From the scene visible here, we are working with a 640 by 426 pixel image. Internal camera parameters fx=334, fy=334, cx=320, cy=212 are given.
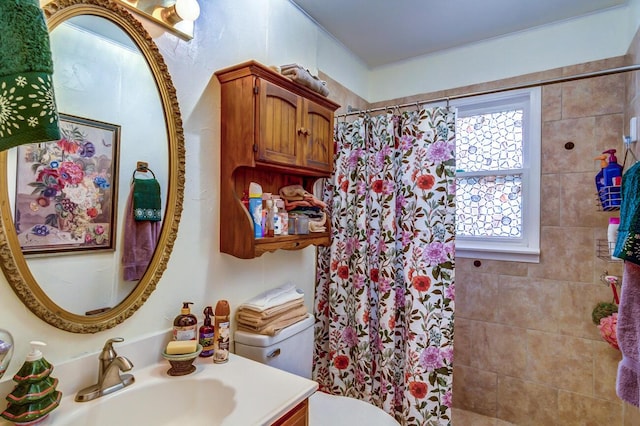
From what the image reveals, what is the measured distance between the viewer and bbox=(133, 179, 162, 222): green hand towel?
3.76ft

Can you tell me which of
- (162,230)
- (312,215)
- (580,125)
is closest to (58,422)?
(162,230)

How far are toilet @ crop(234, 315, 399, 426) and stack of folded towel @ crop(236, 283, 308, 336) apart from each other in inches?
1.1

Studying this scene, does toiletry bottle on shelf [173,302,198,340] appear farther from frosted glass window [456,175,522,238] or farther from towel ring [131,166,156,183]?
frosted glass window [456,175,522,238]

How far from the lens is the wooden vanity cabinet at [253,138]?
1357mm

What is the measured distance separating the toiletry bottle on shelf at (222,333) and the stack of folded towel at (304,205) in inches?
21.7

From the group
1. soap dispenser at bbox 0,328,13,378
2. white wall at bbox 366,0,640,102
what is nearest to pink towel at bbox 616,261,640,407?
white wall at bbox 366,0,640,102

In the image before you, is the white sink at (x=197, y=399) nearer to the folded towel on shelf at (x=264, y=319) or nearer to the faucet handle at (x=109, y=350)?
the faucet handle at (x=109, y=350)

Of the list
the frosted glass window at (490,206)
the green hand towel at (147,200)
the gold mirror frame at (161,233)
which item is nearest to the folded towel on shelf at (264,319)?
the gold mirror frame at (161,233)

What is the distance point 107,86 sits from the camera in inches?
41.9

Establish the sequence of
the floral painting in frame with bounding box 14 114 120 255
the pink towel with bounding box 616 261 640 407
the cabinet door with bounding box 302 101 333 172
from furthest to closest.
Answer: the cabinet door with bounding box 302 101 333 172, the pink towel with bounding box 616 261 640 407, the floral painting in frame with bounding box 14 114 120 255

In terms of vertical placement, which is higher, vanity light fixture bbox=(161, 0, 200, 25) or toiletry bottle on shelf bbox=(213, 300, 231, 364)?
vanity light fixture bbox=(161, 0, 200, 25)

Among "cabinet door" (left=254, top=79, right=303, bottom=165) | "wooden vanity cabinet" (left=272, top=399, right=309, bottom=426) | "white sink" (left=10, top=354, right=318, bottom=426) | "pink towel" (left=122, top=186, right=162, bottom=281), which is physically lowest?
"wooden vanity cabinet" (left=272, top=399, right=309, bottom=426)

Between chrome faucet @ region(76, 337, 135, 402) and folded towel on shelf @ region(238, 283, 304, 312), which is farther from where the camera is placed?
folded towel on shelf @ region(238, 283, 304, 312)

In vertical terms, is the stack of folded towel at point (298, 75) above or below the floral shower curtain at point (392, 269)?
above
